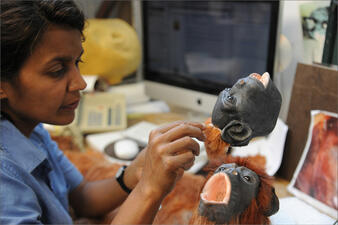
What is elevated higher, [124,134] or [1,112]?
[1,112]

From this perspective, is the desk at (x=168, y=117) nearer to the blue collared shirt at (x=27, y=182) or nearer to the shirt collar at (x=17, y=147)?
the blue collared shirt at (x=27, y=182)

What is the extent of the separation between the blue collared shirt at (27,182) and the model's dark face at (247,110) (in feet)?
1.13

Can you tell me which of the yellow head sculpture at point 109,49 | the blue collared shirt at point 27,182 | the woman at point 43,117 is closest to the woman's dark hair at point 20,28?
the woman at point 43,117

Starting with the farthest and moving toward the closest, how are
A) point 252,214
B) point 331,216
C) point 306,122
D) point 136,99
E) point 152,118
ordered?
point 136,99
point 152,118
point 306,122
point 331,216
point 252,214

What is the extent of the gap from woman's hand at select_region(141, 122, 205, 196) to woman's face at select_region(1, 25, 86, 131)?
0.73 ft

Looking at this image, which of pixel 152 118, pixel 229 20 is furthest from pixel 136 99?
pixel 229 20

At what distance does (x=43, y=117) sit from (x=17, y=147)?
7 cm

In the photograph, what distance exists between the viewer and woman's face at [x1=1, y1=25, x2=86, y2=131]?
0.57 metres

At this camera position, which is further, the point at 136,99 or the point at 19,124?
the point at 136,99

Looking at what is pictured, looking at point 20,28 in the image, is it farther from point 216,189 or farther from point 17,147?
point 216,189

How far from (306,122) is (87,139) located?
27.7 inches

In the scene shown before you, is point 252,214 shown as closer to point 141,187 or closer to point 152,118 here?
point 141,187

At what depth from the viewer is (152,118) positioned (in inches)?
51.9

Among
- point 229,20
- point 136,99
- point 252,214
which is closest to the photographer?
point 252,214
